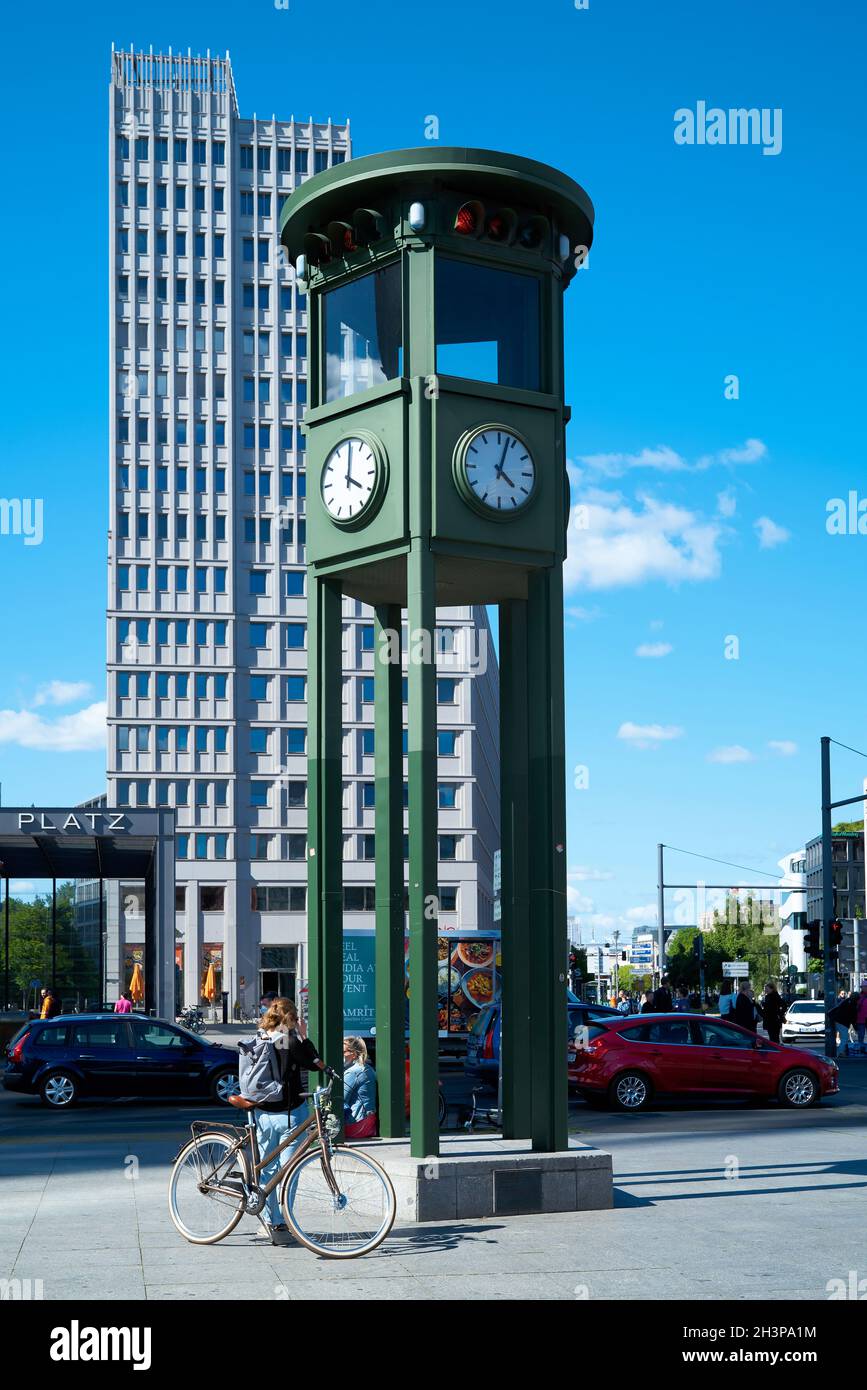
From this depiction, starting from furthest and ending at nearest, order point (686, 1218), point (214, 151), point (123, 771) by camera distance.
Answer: point (214, 151) → point (123, 771) → point (686, 1218)

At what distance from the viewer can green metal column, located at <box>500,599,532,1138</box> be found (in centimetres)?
1339

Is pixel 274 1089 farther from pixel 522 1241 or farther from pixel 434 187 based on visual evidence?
pixel 434 187

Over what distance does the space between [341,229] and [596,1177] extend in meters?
8.13

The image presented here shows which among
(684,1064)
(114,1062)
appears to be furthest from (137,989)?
(684,1064)

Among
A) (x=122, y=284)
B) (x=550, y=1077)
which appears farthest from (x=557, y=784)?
(x=122, y=284)

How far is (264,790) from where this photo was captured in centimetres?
8725

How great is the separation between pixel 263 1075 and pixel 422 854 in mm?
2186

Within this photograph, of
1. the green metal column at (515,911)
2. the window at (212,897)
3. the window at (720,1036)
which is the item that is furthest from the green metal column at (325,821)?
the window at (212,897)

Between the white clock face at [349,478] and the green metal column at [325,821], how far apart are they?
776mm

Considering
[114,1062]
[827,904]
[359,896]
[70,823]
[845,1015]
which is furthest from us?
[359,896]

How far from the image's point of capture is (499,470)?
43.4 feet

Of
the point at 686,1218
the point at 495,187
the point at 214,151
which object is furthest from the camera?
the point at 214,151

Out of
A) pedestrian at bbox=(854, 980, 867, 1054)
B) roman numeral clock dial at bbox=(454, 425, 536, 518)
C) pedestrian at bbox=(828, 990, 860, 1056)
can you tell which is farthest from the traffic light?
pedestrian at bbox=(854, 980, 867, 1054)

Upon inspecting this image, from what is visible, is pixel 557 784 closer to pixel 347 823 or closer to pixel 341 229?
pixel 341 229
